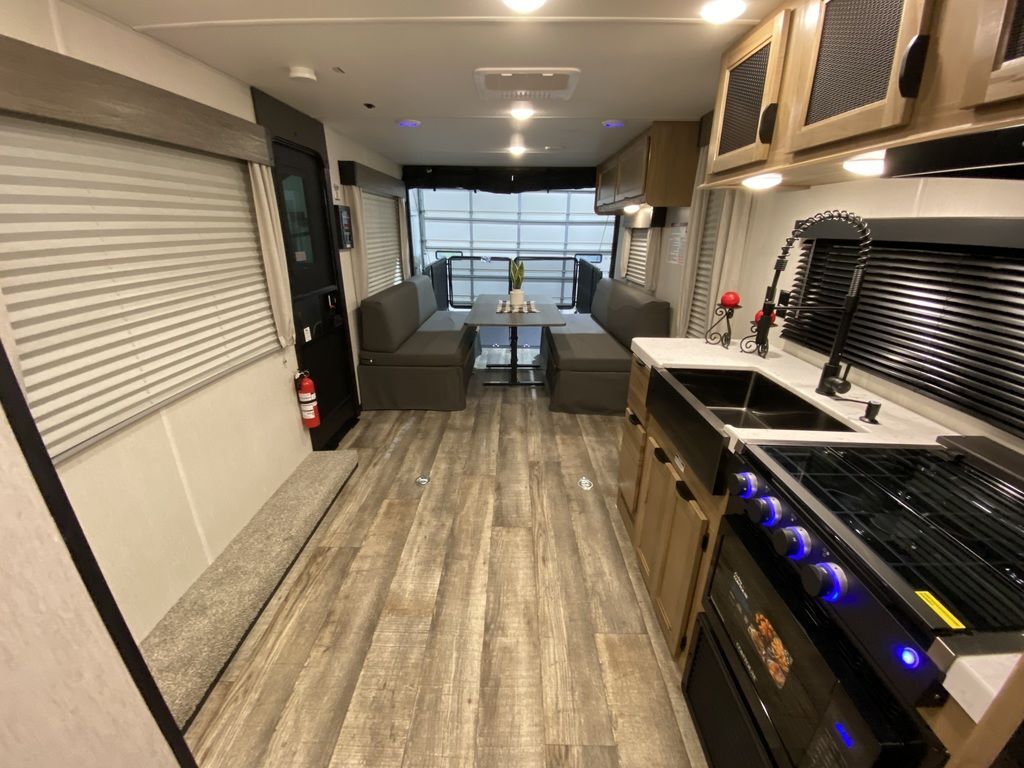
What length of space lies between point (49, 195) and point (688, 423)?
2.18 metres

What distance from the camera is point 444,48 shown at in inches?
66.3

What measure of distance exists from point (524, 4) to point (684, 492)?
1.70 meters

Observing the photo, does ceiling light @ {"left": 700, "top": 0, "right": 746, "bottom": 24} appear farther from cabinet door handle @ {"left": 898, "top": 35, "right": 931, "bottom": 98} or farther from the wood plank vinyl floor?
the wood plank vinyl floor

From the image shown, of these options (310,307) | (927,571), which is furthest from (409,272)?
(927,571)

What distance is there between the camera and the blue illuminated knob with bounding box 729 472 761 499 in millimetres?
1057

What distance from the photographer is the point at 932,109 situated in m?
0.87

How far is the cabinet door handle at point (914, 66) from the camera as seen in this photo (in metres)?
0.88

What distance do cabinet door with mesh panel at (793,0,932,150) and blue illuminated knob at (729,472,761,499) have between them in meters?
0.88

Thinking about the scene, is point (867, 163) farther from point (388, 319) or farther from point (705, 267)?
point (388, 319)

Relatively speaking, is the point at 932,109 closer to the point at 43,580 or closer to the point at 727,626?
the point at 727,626

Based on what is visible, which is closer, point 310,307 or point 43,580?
point 43,580

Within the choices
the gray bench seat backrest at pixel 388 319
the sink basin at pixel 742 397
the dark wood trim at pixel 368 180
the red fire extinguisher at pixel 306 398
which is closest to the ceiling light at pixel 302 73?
the dark wood trim at pixel 368 180

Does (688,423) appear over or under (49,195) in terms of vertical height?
under

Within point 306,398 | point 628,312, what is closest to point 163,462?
point 306,398
